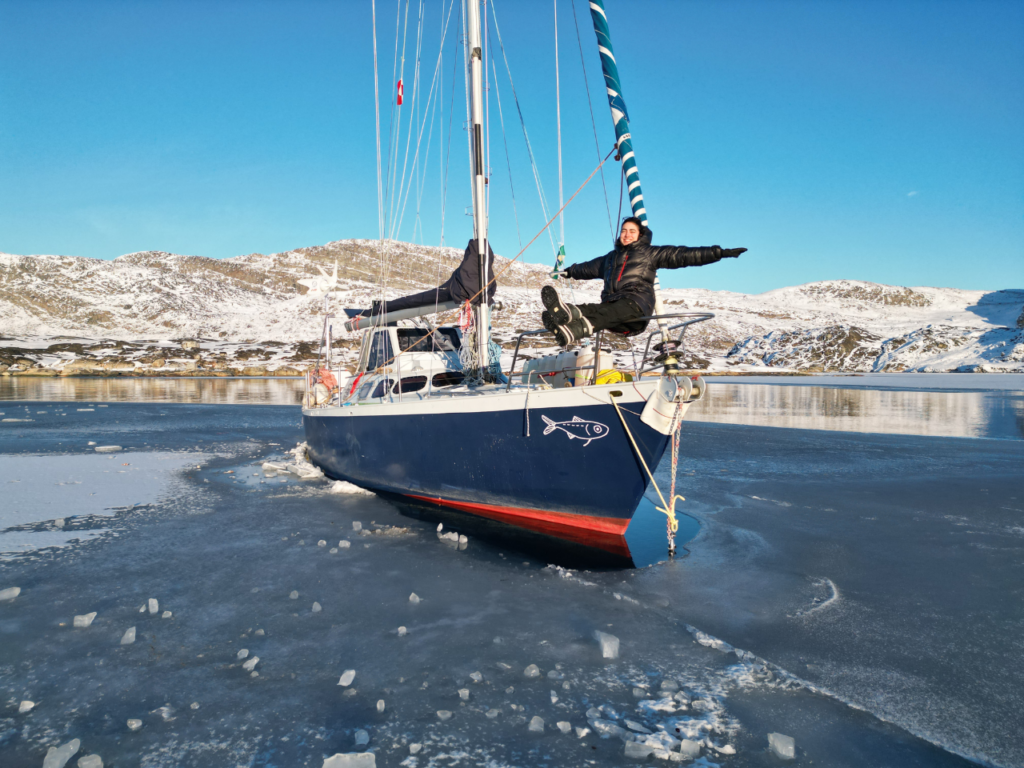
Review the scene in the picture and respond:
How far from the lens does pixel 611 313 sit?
618 cm

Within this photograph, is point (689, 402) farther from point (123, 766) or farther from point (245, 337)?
point (245, 337)

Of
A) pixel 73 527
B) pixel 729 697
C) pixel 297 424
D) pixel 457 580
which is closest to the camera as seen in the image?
pixel 729 697

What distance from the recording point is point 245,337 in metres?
79.1

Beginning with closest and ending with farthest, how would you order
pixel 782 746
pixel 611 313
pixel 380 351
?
pixel 782 746
pixel 611 313
pixel 380 351

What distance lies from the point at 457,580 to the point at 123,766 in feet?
10.5

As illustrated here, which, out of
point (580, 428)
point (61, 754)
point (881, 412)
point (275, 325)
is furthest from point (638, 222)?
point (275, 325)

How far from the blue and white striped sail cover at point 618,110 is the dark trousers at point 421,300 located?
3924 mm

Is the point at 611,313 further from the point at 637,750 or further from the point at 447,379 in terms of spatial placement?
the point at 447,379

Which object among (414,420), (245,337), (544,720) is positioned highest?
(245,337)

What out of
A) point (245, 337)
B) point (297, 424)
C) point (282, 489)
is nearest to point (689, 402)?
point (282, 489)

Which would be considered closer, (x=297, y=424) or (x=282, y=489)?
(x=282, y=489)

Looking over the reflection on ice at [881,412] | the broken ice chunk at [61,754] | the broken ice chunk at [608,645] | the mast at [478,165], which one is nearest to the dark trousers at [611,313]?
the broken ice chunk at [608,645]

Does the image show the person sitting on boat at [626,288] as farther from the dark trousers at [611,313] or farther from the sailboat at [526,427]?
the sailboat at [526,427]

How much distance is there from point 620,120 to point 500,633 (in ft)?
17.4
